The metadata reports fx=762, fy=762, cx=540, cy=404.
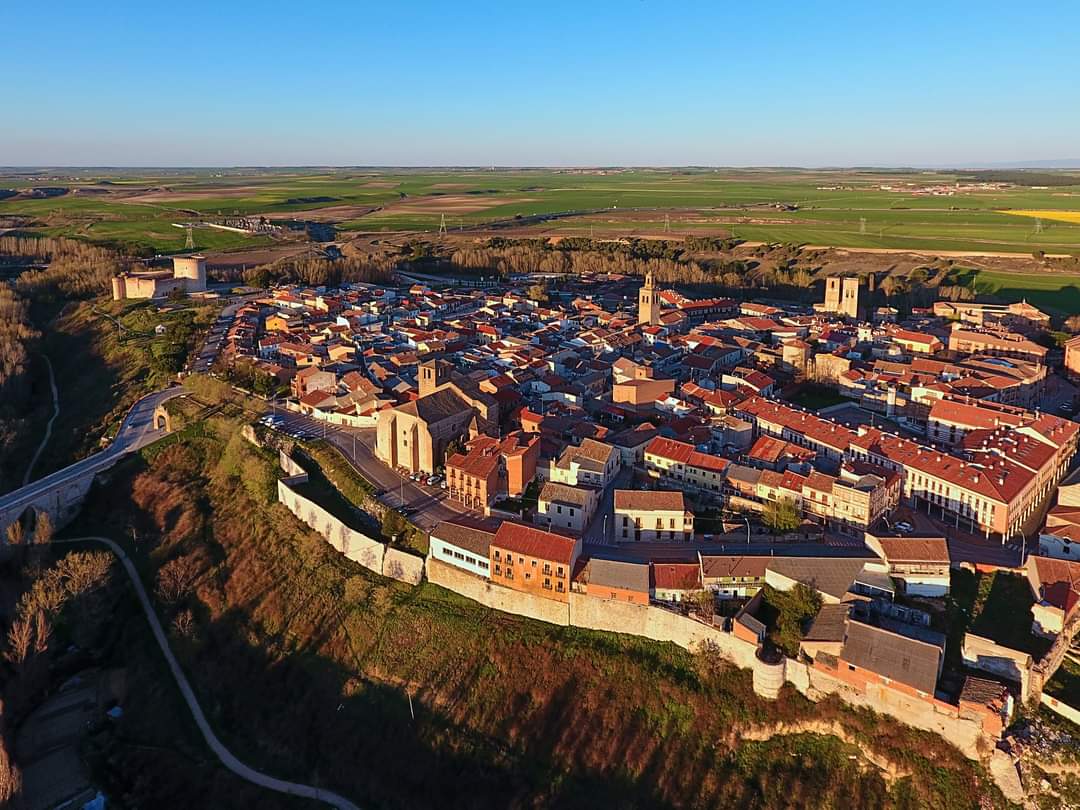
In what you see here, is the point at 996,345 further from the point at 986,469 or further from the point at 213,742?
the point at 213,742

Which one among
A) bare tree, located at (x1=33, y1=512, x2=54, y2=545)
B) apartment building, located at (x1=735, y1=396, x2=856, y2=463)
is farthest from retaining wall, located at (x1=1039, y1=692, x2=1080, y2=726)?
bare tree, located at (x1=33, y1=512, x2=54, y2=545)

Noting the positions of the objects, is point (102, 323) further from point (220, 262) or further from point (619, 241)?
point (619, 241)

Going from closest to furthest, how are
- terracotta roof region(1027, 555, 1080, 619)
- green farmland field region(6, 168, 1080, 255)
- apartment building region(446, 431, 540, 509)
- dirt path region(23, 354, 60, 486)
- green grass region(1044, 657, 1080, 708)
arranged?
green grass region(1044, 657, 1080, 708) < terracotta roof region(1027, 555, 1080, 619) < apartment building region(446, 431, 540, 509) < dirt path region(23, 354, 60, 486) < green farmland field region(6, 168, 1080, 255)

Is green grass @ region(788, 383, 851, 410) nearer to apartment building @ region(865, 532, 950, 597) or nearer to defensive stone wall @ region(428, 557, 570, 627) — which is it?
apartment building @ region(865, 532, 950, 597)

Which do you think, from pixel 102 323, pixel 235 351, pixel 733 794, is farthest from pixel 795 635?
pixel 102 323

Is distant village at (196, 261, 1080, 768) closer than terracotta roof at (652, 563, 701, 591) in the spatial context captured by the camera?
Yes

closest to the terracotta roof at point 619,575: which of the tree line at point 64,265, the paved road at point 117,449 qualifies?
the paved road at point 117,449
